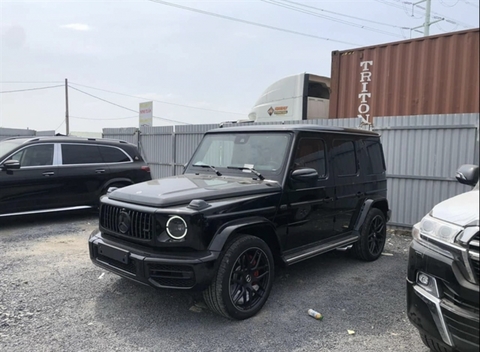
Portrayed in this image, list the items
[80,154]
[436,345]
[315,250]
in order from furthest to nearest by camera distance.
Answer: [80,154] → [315,250] → [436,345]

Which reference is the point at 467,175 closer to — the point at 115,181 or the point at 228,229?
the point at 228,229

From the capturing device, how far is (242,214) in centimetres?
378

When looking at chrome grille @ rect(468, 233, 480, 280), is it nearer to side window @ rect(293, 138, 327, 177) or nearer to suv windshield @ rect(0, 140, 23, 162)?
side window @ rect(293, 138, 327, 177)

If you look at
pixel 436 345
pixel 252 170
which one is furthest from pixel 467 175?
pixel 252 170

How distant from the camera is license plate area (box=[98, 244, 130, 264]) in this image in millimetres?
3646

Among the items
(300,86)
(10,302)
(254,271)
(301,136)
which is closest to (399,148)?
(300,86)

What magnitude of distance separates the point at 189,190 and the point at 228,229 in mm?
605

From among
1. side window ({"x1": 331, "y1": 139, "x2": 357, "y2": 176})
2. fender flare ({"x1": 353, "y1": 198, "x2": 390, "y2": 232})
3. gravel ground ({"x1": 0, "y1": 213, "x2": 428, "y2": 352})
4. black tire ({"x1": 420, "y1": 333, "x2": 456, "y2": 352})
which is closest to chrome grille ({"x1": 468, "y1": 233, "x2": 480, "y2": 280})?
black tire ({"x1": 420, "y1": 333, "x2": 456, "y2": 352})

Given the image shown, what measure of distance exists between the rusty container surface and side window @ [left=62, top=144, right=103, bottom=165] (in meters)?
5.71

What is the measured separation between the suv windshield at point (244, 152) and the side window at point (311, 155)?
0.18m

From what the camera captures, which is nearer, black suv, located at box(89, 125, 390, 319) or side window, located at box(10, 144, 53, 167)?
black suv, located at box(89, 125, 390, 319)

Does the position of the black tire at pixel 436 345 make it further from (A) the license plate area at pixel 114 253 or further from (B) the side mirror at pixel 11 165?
(B) the side mirror at pixel 11 165

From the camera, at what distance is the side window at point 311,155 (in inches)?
175

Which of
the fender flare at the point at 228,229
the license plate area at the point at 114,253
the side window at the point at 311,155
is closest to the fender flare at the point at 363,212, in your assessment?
the side window at the point at 311,155
